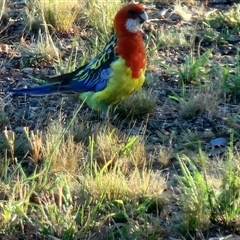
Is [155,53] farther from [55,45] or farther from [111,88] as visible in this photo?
[111,88]

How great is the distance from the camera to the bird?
16.6ft

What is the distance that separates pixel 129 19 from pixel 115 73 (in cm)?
41

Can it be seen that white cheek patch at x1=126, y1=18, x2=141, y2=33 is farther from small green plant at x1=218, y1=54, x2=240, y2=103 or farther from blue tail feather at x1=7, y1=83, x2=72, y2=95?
small green plant at x1=218, y1=54, x2=240, y2=103

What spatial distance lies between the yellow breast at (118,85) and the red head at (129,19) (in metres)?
0.25

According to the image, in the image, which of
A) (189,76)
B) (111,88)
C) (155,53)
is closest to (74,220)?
(111,88)

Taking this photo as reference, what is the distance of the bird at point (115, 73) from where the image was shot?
507 cm

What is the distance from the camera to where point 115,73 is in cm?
507

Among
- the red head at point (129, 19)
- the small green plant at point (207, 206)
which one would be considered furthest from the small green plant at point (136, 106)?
the small green plant at point (207, 206)

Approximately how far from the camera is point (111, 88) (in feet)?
16.8

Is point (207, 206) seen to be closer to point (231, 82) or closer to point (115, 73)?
point (115, 73)

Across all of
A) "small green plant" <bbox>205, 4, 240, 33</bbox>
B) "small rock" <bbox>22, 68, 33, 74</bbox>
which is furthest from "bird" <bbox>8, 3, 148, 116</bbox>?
"small green plant" <bbox>205, 4, 240, 33</bbox>

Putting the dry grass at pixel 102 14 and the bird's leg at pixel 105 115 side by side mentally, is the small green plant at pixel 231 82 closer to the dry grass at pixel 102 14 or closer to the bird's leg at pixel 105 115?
the bird's leg at pixel 105 115

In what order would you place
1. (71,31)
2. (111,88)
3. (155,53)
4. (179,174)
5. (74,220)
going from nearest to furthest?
(74,220) < (179,174) < (111,88) < (155,53) < (71,31)

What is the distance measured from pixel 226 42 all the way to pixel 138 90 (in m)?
1.52
